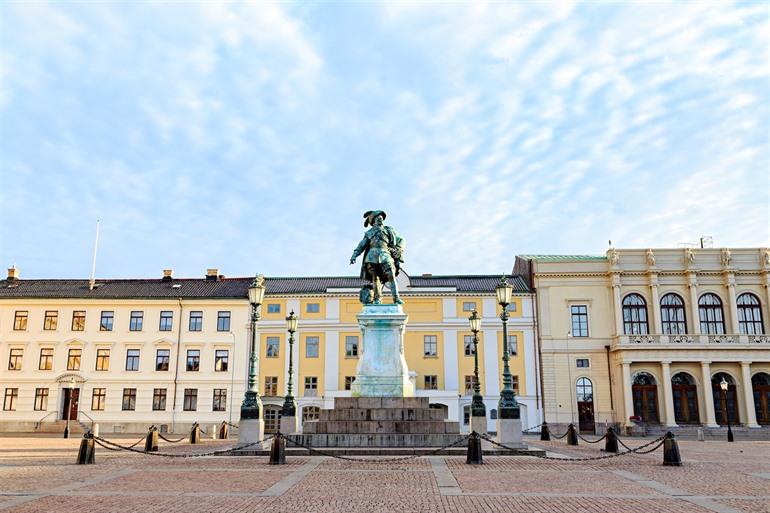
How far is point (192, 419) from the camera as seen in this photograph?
48.5 m

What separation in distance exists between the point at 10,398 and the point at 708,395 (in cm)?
5116

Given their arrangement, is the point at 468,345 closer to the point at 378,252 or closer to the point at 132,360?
the point at 132,360

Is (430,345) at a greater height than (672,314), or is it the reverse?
(672,314)

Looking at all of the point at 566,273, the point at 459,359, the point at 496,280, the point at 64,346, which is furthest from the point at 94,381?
the point at 566,273

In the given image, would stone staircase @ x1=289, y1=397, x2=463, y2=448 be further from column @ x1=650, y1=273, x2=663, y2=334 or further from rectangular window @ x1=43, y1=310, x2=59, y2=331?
rectangular window @ x1=43, y1=310, x2=59, y2=331

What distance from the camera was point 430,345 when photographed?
5081 centimetres

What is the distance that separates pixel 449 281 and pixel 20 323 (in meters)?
33.9

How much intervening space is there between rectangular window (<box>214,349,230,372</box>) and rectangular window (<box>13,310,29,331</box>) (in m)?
15.0

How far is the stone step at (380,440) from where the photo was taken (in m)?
20.2

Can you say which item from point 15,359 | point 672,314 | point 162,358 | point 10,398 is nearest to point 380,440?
point 162,358

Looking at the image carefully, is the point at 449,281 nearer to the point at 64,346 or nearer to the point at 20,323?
the point at 64,346

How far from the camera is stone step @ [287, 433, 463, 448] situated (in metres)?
20.2

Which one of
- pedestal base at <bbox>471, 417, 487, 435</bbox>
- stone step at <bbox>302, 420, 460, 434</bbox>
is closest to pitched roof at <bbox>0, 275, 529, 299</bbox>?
pedestal base at <bbox>471, 417, 487, 435</bbox>

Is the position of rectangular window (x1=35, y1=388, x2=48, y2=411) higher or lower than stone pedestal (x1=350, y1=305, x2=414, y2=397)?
lower
